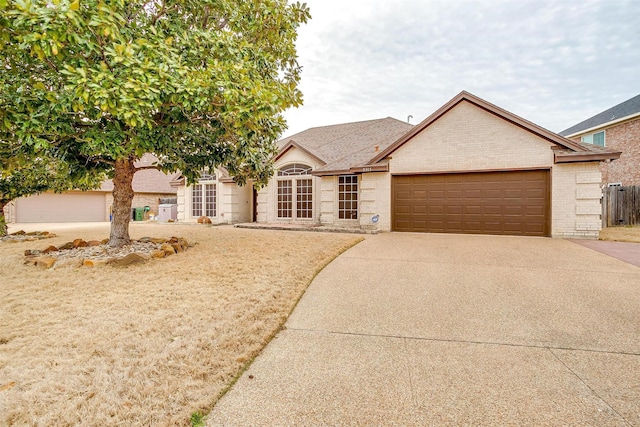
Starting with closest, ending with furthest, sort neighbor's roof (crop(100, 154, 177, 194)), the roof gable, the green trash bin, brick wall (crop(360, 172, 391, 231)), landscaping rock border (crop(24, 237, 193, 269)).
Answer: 1. landscaping rock border (crop(24, 237, 193, 269))
2. the roof gable
3. brick wall (crop(360, 172, 391, 231))
4. the green trash bin
5. neighbor's roof (crop(100, 154, 177, 194))

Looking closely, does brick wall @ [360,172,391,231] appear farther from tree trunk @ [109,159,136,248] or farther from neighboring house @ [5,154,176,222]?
neighboring house @ [5,154,176,222]

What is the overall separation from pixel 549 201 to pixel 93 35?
41.2 ft

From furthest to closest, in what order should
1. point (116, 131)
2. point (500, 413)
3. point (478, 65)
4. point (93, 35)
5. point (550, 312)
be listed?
1. point (478, 65)
2. point (116, 131)
3. point (93, 35)
4. point (550, 312)
5. point (500, 413)

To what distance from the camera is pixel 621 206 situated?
14.0 m

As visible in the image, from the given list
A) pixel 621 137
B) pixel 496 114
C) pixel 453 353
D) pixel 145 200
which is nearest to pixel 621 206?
pixel 621 137

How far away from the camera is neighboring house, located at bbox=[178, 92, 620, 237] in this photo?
9.52 metres

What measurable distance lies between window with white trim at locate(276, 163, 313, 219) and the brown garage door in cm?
470

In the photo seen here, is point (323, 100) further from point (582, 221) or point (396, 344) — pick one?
point (396, 344)

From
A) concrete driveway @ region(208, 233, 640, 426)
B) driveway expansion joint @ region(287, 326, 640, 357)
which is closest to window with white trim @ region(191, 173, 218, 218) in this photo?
concrete driveway @ region(208, 233, 640, 426)

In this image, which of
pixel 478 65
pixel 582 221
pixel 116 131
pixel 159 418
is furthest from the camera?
pixel 478 65

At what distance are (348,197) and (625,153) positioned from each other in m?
19.0

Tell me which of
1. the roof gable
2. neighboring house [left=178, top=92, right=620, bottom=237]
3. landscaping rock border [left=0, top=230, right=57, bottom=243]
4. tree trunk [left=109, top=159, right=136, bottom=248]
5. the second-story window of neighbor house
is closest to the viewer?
tree trunk [left=109, top=159, right=136, bottom=248]

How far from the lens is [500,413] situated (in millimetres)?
2164

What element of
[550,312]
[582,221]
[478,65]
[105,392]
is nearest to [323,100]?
[478,65]
